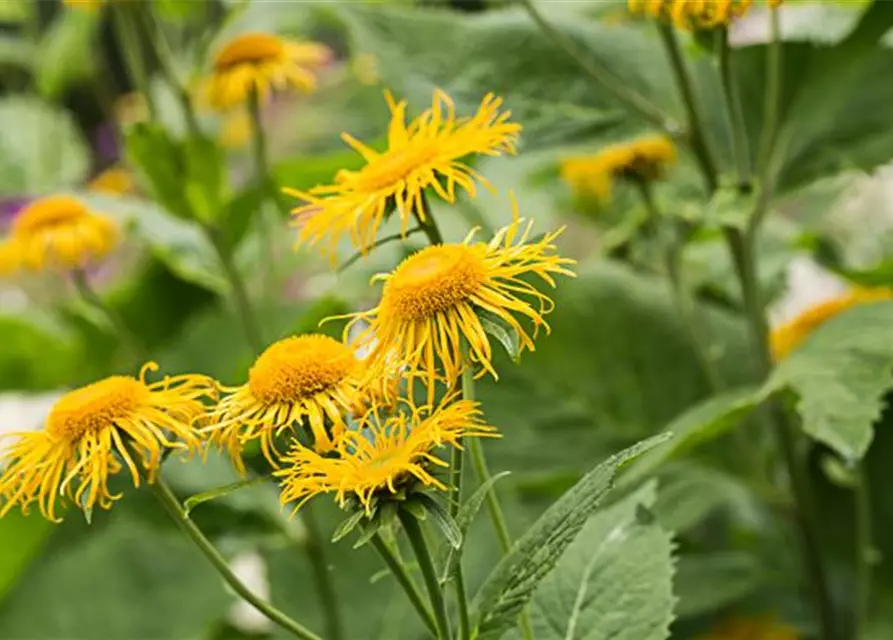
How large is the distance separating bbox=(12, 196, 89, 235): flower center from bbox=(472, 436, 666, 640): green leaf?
1.28ft

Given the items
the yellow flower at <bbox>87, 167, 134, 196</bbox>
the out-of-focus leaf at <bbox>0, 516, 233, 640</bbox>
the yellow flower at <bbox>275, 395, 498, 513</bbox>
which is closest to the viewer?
the yellow flower at <bbox>275, 395, 498, 513</bbox>

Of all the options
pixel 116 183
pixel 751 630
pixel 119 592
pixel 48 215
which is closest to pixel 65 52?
pixel 116 183

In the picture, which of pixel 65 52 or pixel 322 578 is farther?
pixel 65 52

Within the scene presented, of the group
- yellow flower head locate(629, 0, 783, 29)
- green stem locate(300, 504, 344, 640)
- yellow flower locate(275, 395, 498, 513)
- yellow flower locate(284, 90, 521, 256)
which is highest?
yellow flower head locate(629, 0, 783, 29)

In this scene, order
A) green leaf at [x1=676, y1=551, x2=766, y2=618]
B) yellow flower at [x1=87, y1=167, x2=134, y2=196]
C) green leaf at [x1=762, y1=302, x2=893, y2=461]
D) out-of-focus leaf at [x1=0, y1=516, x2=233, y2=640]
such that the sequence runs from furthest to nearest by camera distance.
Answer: yellow flower at [x1=87, y1=167, x2=134, y2=196], out-of-focus leaf at [x1=0, y1=516, x2=233, y2=640], green leaf at [x1=676, y1=551, x2=766, y2=618], green leaf at [x1=762, y1=302, x2=893, y2=461]

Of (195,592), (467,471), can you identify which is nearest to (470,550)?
(467,471)

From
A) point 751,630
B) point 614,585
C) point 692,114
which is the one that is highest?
point 692,114

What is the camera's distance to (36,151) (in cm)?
95

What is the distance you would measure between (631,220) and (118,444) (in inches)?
14.5

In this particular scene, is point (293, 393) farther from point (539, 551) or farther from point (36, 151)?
point (36, 151)

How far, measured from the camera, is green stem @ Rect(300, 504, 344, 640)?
0.52 metres

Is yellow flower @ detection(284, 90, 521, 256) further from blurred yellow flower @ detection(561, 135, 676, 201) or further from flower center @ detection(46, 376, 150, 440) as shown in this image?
blurred yellow flower @ detection(561, 135, 676, 201)

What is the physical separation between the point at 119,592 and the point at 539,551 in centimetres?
49

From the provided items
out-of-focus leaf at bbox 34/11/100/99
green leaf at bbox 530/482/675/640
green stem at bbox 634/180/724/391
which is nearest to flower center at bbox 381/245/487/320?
green leaf at bbox 530/482/675/640
